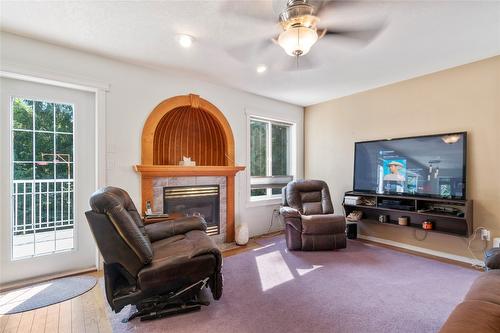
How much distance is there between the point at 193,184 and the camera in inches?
147

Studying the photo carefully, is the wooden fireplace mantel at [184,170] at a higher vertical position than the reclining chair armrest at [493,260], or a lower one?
higher

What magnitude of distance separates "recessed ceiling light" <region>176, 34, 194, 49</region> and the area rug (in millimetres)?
2698

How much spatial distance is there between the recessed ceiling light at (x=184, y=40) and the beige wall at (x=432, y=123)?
3.14 metres

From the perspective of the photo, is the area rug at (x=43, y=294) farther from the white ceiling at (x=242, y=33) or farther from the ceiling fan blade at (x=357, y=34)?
the ceiling fan blade at (x=357, y=34)

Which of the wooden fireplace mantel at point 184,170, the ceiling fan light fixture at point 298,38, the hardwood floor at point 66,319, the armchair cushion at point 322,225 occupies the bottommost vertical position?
the hardwood floor at point 66,319

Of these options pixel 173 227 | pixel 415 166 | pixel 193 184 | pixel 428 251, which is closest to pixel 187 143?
pixel 193 184

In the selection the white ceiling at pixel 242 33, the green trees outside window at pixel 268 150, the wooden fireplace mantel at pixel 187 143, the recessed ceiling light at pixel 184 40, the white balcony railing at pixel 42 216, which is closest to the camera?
the white ceiling at pixel 242 33

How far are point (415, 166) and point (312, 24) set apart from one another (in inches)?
104

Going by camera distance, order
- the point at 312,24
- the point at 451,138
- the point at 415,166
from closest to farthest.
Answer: the point at 312,24
the point at 451,138
the point at 415,166

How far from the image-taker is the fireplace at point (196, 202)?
3561 millimetres

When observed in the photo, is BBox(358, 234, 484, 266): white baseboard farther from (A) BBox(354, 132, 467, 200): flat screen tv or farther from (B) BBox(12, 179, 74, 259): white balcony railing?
(B) BBox(12, 179, 74, 259): white balcony railing

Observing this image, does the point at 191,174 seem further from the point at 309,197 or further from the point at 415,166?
the point at 415,166

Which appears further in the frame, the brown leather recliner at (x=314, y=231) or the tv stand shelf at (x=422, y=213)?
the brown leather recliner at (x=314, y=231)

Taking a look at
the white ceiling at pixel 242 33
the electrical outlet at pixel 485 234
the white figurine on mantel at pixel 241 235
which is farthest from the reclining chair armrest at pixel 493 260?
the white figurine on mantel at pixel 241 235
